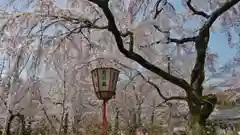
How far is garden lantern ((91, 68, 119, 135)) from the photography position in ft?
11.3

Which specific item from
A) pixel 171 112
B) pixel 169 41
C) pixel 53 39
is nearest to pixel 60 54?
pixel 53 39

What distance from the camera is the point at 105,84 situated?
3457 millimetres

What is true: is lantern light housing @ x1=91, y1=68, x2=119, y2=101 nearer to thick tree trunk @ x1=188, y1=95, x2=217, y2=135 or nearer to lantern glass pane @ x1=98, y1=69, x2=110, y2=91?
lantern glass pane @ x1=98, y1=69, x2=110, y2=91

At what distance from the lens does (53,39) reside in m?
4.43

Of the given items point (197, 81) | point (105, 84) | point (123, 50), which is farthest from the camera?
point (197, 81)

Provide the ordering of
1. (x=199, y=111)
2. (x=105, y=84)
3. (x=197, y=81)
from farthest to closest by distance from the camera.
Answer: (x=197, y=81), (x=199, y=111), (x=105, y=84)

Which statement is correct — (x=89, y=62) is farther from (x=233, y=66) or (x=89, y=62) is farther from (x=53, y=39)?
(x=233, y=66)

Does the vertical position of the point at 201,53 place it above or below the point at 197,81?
above

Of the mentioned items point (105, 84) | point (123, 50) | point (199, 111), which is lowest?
point (199, 111)

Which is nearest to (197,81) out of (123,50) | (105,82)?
(123,50)

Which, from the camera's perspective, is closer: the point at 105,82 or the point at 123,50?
the point at 105,82

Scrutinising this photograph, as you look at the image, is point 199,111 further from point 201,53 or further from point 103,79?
point 103,79

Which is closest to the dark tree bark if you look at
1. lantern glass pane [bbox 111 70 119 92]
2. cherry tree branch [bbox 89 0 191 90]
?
cherry tree branch [bbox 89 0 191 90]

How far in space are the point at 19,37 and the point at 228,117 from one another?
932 centimetres
